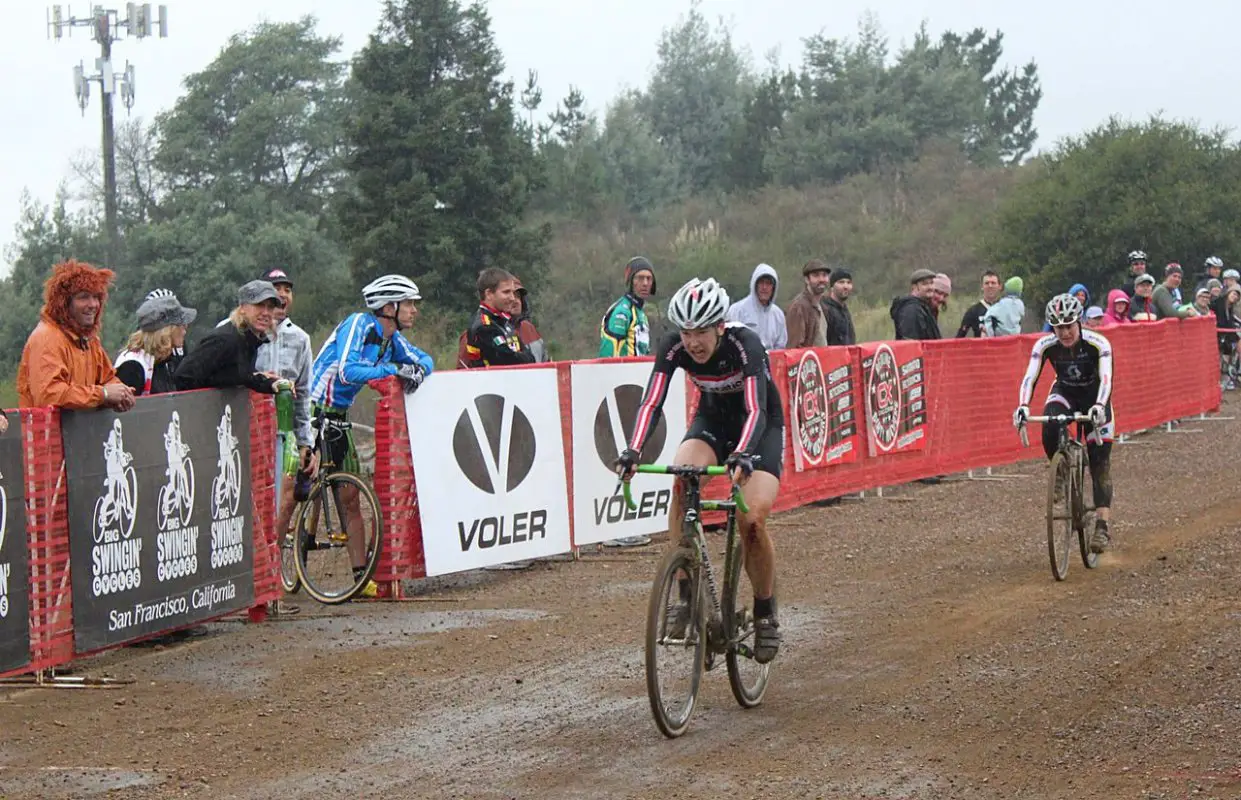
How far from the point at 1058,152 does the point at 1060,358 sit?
39338mm

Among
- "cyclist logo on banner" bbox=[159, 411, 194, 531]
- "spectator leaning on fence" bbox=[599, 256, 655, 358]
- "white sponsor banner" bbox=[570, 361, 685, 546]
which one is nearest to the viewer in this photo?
"cyclist logo on banner" bbox=[159, 411, 194, 531]

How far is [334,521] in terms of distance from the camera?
39.0 ft

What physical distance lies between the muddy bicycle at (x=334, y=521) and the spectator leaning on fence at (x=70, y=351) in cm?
219

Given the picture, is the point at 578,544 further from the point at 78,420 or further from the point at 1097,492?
the point at 78,420

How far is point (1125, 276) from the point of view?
45.3m

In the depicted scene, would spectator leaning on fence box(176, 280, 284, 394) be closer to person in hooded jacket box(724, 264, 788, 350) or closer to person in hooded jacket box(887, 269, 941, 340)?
person in hooded jacket box(724, 264, 788, 350)

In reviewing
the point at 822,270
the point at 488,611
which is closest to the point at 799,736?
the point at 488,611

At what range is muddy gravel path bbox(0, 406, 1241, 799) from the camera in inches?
278

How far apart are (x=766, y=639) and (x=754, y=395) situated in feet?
4.00

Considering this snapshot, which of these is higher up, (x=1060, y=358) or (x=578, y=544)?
(x=1060, y=358)

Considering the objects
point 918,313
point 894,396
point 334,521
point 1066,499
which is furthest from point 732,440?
point 918,313

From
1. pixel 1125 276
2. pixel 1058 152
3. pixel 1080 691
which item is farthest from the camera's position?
pixel 1058 152

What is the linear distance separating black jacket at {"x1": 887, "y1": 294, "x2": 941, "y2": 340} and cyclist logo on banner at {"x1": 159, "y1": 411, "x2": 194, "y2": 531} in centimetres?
1101

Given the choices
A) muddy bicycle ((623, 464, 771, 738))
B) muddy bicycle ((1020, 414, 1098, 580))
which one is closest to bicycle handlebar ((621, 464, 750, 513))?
muddy bicycle ((623, 464, 771, 738))
